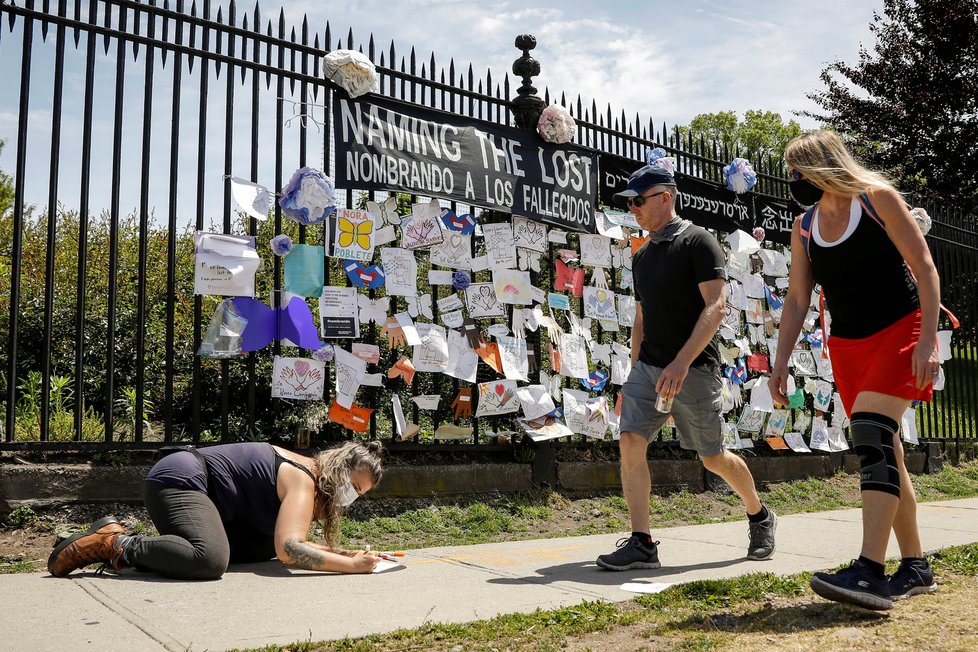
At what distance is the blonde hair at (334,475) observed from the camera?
375cm

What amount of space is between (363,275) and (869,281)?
131 inches

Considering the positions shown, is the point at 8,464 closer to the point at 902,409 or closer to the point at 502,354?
the point at 502,354

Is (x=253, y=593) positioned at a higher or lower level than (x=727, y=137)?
lower

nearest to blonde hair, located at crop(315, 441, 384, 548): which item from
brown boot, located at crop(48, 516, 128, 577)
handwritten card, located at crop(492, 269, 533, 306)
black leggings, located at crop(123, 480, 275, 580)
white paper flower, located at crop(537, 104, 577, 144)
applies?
black leggings, located at crop(123, 480, 275, 580)

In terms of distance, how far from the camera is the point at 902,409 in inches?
120

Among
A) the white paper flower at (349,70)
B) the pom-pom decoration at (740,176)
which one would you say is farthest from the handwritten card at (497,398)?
the pom-pom decoration at (740,176)

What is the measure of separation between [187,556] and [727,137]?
40.2 metres

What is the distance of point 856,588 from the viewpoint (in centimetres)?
279

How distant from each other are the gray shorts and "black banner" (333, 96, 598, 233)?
2.48 meters

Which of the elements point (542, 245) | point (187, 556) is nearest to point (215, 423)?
point (542, 245)

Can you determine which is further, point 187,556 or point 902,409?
point 187,556

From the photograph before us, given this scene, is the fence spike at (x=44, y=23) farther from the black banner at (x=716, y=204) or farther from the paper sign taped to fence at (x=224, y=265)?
the black banner at (x=716, y=204)

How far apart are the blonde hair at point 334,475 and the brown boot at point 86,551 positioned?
85cm

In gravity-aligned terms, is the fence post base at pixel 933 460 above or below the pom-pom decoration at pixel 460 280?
below
